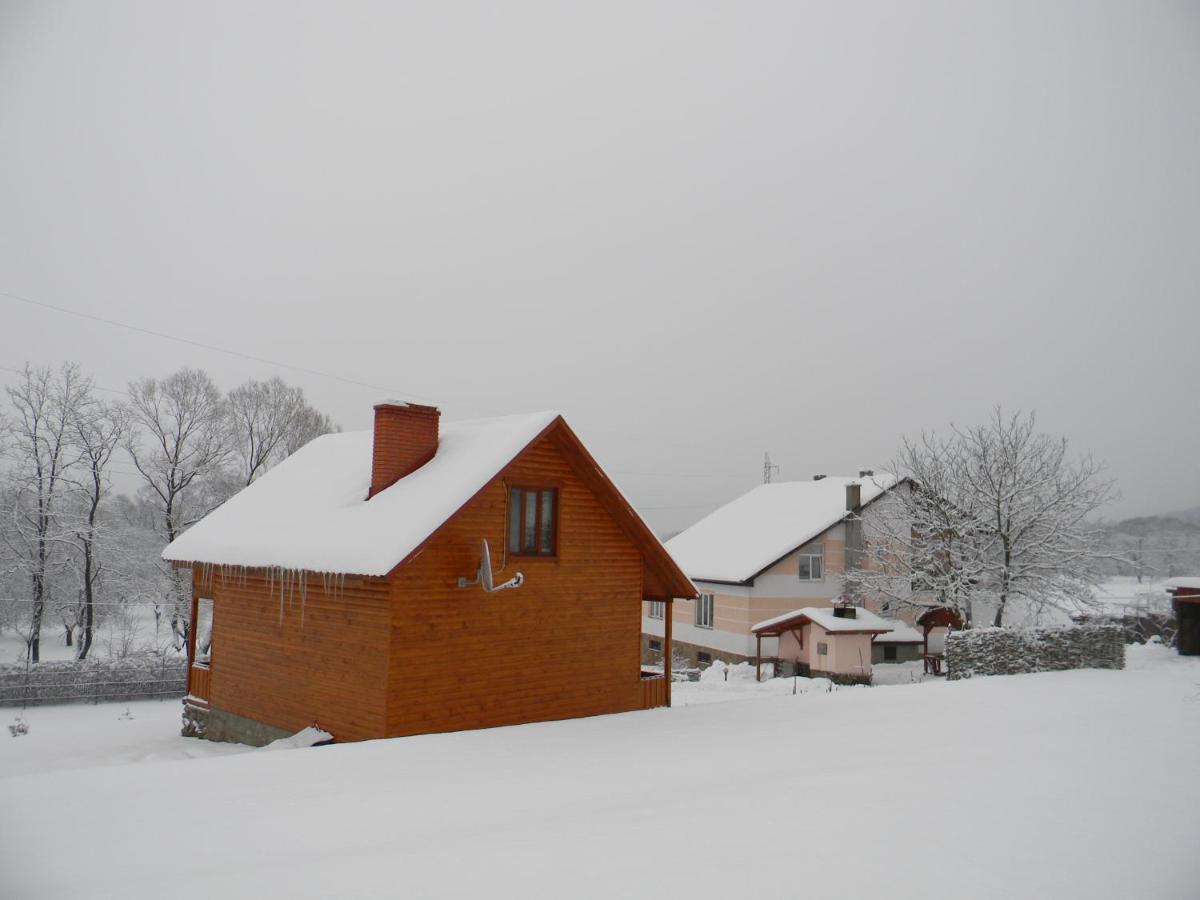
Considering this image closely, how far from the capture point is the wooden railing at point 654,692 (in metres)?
17.5

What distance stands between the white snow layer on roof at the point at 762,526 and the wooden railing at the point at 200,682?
682 inches

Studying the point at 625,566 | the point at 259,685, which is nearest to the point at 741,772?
the point at 625,566

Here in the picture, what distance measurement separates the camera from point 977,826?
804 centimetres

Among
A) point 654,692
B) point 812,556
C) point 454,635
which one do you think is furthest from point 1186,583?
point 454,635

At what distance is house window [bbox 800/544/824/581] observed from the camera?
33.3m

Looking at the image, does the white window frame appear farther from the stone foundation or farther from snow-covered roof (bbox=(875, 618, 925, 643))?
the stone foundation

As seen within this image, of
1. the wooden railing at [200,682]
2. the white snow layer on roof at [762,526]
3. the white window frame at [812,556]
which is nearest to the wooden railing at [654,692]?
the wooden railing at [200,682]

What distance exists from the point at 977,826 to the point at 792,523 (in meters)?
27.8

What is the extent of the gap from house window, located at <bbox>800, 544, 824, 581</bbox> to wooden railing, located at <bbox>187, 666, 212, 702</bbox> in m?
23.2

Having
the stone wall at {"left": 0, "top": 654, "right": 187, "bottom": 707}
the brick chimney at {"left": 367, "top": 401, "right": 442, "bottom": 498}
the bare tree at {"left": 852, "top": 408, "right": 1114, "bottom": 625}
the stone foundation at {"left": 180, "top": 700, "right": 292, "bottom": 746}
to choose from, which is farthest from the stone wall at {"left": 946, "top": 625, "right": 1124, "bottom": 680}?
the stone wall at {"left": 0, "top": 654, "right": 187, "bottom": 707}

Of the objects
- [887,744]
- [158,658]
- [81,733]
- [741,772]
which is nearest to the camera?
[741,772]

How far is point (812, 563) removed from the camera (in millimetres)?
33531

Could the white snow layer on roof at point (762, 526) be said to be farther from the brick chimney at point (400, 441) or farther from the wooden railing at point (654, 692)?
the brick chimney at point (400, 441)

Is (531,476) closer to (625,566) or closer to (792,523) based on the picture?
(625,566)
